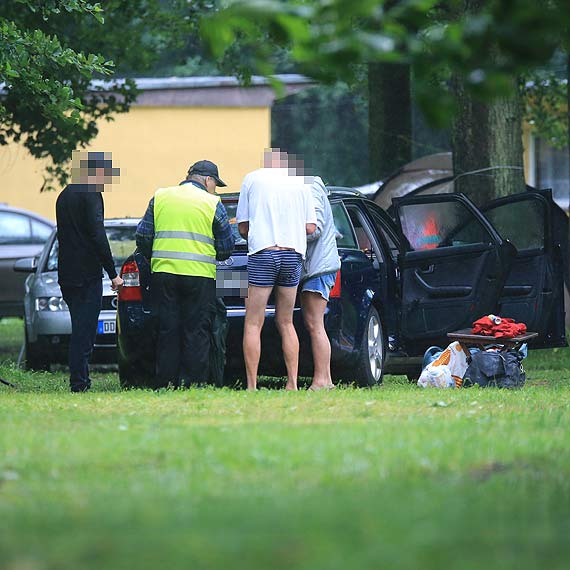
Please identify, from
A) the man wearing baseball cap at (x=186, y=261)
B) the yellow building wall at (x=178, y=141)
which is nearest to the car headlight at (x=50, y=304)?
the man wearing baseball cap at (x=186, y=261)

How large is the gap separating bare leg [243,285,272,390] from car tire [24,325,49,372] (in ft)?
16.4

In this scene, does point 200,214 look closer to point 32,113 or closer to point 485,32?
point 485,32

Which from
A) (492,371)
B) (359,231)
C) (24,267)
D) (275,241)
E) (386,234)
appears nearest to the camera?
(275,241)

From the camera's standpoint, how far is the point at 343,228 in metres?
→ 11.7

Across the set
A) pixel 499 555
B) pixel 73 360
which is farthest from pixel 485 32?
pixel 73 360

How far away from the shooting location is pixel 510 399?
392 inches

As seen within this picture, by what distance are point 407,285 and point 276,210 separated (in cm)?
261

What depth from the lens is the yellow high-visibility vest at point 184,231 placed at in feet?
34.7

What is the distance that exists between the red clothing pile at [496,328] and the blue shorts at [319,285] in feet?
5.52

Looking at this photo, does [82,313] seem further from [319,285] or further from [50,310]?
[50,310]

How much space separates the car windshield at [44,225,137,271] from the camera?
50.3 feet

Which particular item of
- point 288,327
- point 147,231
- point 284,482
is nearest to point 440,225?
point 288,327

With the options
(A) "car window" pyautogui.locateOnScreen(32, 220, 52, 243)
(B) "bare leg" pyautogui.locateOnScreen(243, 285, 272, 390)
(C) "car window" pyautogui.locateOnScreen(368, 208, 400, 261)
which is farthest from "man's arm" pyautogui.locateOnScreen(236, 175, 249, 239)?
(A) "car window" pyautogui.locateOnScreen(32, 220, 52, 243)

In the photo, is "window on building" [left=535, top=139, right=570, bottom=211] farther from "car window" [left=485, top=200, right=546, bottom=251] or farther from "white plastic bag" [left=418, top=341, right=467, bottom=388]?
"white plastic bag" [left=418, top=341, right=467, bottom=388]
